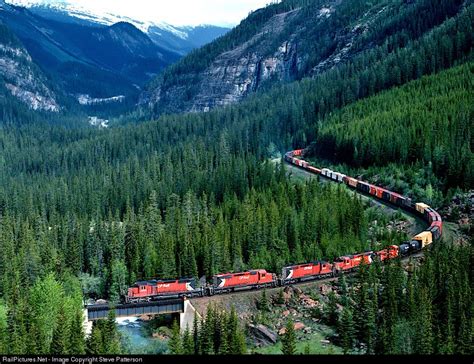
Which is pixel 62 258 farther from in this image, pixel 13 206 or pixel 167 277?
pixel 13 206

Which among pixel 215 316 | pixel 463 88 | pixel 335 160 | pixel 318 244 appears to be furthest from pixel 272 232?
pixel 463 88

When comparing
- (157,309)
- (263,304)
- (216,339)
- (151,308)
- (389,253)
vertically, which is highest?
(389,253)

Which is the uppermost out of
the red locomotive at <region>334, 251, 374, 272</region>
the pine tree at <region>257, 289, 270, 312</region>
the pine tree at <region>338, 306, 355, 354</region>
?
the red locomotive at <region>334, 251, 374, 272</region>

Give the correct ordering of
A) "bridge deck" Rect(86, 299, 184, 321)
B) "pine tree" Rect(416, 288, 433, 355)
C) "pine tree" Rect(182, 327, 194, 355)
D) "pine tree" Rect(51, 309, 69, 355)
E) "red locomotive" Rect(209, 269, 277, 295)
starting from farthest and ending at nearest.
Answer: "red locomotive" Rect(209, 269, 277, 295) < "bridge deck" Rect(86, 299, 184, 321) < "pine tree" Rect(416, 288, 433, 355) < "pine tree" Rect(182, 327, 194, 355) < "pine tree" Rect(51, 309, 69, 355)

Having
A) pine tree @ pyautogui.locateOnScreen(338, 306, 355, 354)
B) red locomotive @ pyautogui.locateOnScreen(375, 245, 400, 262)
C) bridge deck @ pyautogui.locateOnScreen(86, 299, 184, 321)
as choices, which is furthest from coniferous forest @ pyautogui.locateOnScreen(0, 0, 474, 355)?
bridge deck @ pyautogui.locateOnScreen(86, 299, 184, 321)

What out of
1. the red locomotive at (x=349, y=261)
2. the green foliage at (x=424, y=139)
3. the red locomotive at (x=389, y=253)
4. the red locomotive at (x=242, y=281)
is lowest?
the red locomotive at (x=242, y=281)

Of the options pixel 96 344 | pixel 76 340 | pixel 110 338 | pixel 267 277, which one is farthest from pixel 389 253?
pixel 76 340

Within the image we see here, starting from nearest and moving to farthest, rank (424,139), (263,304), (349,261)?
(263,304), (349,261), (424,139)

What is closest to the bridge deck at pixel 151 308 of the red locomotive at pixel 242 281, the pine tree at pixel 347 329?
the red locomotive at pixel 242 281

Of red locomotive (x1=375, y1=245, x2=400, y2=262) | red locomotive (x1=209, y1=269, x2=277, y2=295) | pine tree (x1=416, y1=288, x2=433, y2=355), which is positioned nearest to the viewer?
pine tree (x1=416, y1=288, x2=433, y2=355)

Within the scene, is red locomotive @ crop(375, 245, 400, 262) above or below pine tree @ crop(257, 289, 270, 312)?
above

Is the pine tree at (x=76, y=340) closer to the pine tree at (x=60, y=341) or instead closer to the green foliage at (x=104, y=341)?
the pine tree at (x=60, y=341)

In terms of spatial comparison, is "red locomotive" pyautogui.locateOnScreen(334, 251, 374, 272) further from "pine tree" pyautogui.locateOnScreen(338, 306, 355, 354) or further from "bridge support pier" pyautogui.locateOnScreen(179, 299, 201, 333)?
"bridge support pier" pyautogui.locateOnScreen(179, 299, 201, 333)

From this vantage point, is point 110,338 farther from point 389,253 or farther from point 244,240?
point 389,253
